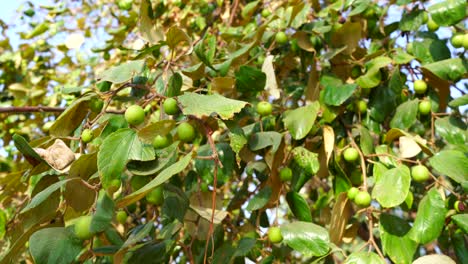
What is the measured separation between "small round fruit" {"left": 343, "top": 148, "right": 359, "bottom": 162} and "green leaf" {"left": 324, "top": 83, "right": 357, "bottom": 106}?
0.14 meters

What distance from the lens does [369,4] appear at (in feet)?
5.59

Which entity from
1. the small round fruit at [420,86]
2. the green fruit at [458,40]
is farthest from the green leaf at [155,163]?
the green fruit at [458,40]

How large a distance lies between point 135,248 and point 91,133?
11.3 inches

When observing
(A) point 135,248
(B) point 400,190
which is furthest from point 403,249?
(A) point 135,248

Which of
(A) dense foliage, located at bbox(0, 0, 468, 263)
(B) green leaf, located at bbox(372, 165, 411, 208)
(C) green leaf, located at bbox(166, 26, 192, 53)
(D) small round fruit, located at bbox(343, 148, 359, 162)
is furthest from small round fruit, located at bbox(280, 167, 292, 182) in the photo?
(C) green leaf, located at bbox(166, 26, 192, 53)

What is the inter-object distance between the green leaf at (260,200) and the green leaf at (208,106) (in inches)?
16.6

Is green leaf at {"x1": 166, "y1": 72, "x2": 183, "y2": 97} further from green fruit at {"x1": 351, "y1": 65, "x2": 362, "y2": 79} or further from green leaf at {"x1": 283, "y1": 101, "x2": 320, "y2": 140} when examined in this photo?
green fruit at {"x1": 351, "y1": 65, "x2": 362, "y2": 79}

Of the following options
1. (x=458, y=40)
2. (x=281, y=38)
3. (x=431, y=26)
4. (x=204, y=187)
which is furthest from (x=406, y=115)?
(x=204, y=187)

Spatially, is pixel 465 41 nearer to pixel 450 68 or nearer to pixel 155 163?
pixel 450 68

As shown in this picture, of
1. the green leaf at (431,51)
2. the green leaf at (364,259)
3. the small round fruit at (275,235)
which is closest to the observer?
the green leaf at (364,259)

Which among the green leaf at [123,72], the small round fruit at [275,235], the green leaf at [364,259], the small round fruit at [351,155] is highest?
the green leaf at [123,72]

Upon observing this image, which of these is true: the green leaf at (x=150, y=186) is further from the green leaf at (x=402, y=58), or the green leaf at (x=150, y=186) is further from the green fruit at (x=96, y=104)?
the green leaf at (x=402, y=58)

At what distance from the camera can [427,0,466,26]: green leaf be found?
1403 mm

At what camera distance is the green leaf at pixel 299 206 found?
1.32 m
